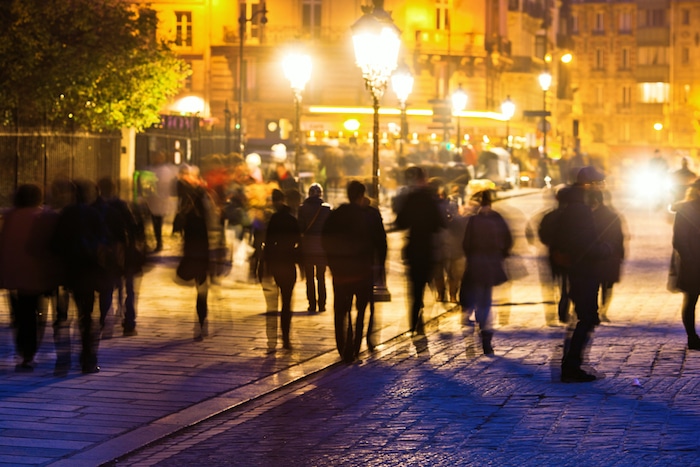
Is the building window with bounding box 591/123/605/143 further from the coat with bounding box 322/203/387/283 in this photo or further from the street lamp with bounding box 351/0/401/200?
the coat with bounding box 322/203/387/283

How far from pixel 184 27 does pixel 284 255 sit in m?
59.5

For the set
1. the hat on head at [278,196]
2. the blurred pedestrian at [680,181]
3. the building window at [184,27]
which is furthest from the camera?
the building window at [184,27]

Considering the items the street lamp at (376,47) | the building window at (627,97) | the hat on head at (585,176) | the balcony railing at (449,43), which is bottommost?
the hat on head at (585,176)

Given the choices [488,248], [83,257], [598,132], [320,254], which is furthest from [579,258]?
[598,132]

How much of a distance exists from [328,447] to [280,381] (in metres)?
2.98

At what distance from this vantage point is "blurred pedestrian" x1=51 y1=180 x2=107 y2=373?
1258 cm

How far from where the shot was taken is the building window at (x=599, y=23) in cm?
12556

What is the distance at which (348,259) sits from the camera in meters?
13.8

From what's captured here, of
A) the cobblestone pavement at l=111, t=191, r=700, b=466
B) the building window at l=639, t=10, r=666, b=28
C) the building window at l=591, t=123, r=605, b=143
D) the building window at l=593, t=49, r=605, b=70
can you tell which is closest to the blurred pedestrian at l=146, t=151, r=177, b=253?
the cobblestone pavement at l=111, t=191, r=700, b=466

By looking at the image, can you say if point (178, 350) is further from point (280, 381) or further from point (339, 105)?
point (339, 105)

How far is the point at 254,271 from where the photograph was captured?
16938mm

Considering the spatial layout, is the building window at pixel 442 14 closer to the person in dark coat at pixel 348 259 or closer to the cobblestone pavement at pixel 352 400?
the cobblestone pavement at pixel 352 400

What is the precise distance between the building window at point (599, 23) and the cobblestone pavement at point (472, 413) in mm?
112661

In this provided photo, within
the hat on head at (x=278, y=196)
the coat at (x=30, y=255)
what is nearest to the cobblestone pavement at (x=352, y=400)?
the coat at (x=30, y=255)
